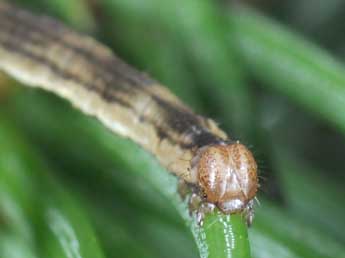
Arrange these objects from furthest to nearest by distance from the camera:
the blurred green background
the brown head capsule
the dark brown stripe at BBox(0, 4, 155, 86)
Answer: the dark brown stripe at BBox(0, 4, 155, 86) → the blurred green background → the brown head capsule

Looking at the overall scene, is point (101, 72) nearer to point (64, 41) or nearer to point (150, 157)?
point (64, 41)

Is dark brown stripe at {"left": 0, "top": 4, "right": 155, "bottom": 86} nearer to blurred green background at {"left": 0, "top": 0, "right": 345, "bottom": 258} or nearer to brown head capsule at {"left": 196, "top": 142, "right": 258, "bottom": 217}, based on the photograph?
blurred green background at {"left": 0, "top": 0, "right": 345, "bottom": 258}

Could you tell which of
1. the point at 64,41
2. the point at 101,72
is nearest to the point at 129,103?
the point at 101,72

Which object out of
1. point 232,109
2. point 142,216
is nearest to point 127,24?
point 232,109

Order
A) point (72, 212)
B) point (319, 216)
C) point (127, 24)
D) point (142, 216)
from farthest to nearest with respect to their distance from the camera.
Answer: point (127, 24) → point (319, 216) → point (142, 216) → point (72, 212)

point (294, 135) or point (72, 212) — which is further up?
point (294, 135)

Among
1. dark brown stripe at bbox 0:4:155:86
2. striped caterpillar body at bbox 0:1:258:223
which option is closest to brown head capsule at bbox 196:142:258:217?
striped caterpillar body at bbox 0:1:258:223

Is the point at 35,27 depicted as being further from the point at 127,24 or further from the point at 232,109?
the point at 232,109
